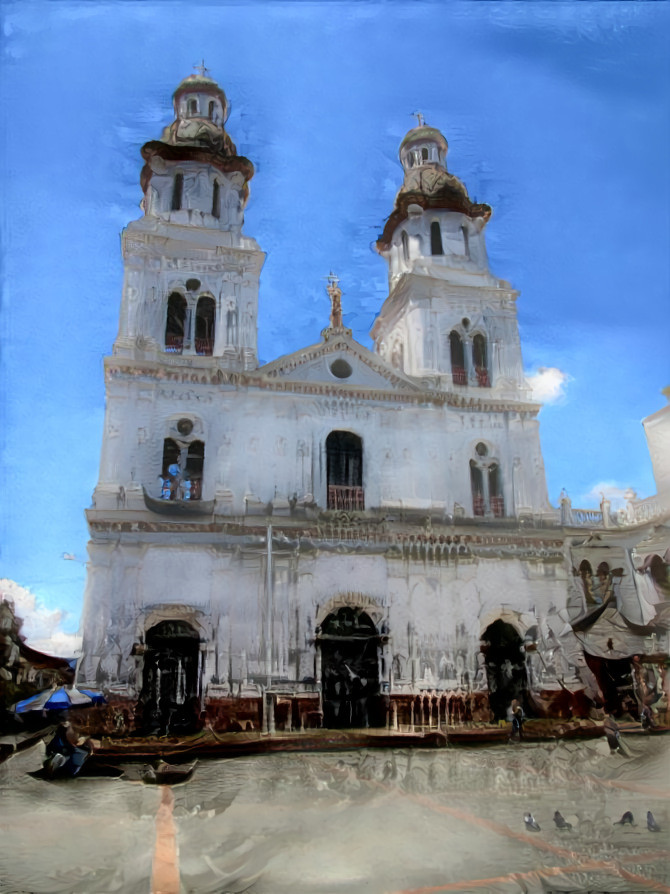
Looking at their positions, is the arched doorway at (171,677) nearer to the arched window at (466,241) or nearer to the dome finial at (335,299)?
the dome finial at (335,299)

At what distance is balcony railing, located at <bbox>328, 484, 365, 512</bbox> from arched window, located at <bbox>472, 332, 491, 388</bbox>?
329 centimetres

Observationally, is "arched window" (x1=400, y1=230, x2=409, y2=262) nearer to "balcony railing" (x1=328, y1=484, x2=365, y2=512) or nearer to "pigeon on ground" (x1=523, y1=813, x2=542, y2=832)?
"balcony railing" (x1=328, y1=484, x2=365, y2=512)

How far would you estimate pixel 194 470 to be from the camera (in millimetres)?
10266

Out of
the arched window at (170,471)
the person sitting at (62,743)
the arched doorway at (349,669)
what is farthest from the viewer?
the arched window at (170,471)

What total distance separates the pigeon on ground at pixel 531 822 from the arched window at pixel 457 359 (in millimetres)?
7379

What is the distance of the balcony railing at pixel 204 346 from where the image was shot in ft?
39.2

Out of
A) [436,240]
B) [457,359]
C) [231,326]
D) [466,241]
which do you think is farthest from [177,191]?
[457,359]

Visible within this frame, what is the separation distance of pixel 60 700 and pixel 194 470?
3.75 m

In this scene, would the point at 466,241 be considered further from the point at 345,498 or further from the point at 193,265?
the point at 345,498

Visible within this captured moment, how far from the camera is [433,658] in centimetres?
877

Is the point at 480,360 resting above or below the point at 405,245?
below

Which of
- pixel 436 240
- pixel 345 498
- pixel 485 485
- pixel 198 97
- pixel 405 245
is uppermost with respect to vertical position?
pixel 436 240

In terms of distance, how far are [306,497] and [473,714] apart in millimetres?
3748

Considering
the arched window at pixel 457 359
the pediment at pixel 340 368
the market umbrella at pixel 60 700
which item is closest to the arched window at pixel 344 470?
the pediment at pixel 340 368
